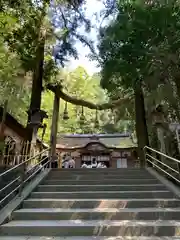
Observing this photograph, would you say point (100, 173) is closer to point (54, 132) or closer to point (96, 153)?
point (54, 132)

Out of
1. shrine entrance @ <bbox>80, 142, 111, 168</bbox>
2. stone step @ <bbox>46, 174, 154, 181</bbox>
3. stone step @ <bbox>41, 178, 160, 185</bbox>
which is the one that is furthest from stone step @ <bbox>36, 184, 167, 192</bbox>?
shrine entrance @ <bbox>80, 142, 111, 168</bbox>

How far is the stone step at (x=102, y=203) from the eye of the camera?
4219 mm

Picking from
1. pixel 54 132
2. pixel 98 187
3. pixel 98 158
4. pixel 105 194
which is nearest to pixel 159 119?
pixel 98 187

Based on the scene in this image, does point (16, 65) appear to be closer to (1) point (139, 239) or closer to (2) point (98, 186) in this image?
(2) point (98, 186)

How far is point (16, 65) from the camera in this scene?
6.86 meters

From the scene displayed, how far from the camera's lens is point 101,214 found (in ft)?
12.5

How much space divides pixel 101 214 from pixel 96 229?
479 millimetres

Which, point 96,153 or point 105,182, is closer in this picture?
point 105,182

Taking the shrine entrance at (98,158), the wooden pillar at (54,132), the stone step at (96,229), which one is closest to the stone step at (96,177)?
the stone step at (96,229)

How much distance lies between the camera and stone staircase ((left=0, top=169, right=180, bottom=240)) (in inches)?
A: 130

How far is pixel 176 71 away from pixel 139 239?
10.8 feet

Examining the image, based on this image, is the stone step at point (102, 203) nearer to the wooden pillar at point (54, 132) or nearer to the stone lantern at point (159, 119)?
the stone lantern at point (159, 119)

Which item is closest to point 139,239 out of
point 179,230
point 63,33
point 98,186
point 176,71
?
point 179,230

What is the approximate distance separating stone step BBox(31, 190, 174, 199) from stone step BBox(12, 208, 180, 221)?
0.67 m
